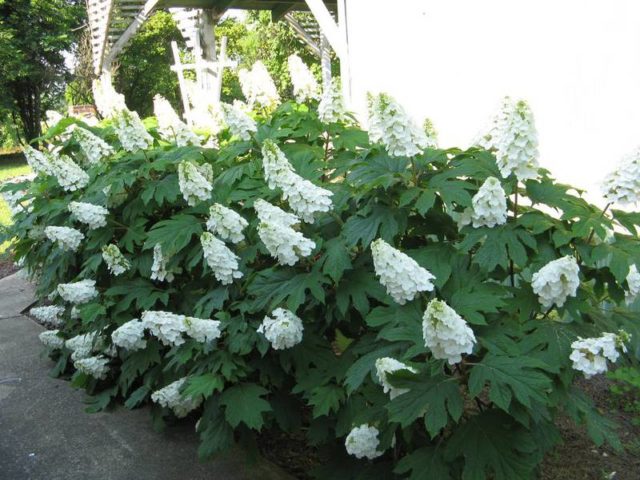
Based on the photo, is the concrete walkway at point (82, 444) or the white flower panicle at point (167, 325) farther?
the concrete walkway at point (82, 444)

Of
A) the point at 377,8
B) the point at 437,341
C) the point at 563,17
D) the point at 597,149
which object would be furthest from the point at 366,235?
the point at 377,8

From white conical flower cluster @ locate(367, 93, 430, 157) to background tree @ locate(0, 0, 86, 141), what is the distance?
30.5 metres

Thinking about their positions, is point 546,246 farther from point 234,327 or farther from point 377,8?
point 377,8

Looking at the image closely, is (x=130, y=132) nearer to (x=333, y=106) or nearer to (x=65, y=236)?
(x=65, y=236)

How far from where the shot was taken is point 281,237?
8.02ft

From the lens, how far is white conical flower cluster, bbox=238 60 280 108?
430cm

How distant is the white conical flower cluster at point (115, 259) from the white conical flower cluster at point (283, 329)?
1279 millimetres

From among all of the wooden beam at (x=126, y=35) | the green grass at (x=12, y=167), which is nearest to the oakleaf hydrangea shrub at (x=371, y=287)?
the wooden beam at (x=126, y=35)

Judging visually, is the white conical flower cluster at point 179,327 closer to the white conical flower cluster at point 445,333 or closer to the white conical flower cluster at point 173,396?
the white conical flower cluster at point 173,396

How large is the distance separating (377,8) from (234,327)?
A: 15.8ft

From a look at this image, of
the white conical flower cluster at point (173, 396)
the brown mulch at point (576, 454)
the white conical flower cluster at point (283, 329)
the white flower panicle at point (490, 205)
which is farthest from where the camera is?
the white conical flower cluster at point (173, 396)

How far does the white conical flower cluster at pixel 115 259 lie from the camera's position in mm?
3453

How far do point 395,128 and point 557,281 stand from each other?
0.82 m

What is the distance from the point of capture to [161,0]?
470 inches
